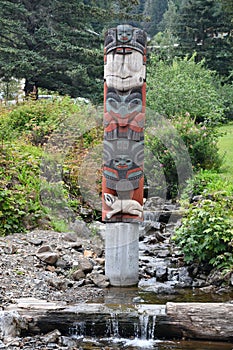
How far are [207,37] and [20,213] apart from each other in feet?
86.8

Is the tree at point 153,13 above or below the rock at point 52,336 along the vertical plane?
above

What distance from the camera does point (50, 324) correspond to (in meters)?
6.05

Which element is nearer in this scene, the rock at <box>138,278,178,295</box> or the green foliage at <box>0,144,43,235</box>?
the rock at <box>138,278,178,295</box>

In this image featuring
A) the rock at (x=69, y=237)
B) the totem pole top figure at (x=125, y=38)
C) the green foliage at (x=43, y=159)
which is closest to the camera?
the totem pole top figure at (x=125, y=38)

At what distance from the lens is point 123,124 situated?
300 inches

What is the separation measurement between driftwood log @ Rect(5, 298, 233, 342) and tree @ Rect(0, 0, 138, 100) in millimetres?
17035

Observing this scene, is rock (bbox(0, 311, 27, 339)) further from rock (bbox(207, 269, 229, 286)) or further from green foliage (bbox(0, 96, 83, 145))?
green foliage (bbox(0, 96, 83, 145))

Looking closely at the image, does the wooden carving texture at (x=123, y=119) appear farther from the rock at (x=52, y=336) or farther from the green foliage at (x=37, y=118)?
the green foliage at (x=37, y=118)

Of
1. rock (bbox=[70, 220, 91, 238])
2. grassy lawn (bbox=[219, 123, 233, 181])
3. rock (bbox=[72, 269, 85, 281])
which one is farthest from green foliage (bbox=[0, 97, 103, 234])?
grassy lawn (bbox=[219, 123, 233, 181])

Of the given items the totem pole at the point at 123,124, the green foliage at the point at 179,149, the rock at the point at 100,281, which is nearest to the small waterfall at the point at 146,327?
the rock at the point at 100,281

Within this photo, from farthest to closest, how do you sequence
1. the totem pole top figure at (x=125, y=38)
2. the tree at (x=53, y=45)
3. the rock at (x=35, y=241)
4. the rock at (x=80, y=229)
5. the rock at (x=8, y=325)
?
the tree at (x=53, y=45) → the rock at (x=80, y=229) → the rock at (x=35, y=241) → the totem pole top figure at (x=125, y=38) → the rock at (x=8, y=325)

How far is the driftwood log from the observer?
590 centimetres

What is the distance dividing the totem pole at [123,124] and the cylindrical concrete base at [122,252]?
0.01 metres

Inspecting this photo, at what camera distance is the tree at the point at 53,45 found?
73.8 ft
